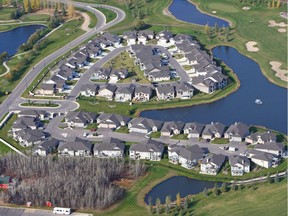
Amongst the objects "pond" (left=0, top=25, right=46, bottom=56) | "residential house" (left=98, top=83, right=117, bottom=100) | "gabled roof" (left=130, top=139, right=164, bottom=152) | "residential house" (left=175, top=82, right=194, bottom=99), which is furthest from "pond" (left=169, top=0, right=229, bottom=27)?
"gabled roof" (left=130, top=139, right=164, bottom=152)

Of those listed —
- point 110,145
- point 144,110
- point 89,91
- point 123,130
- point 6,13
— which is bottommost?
point 144,110

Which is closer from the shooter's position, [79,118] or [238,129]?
[238,129]

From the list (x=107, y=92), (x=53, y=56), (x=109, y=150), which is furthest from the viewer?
(x=53, y=56)

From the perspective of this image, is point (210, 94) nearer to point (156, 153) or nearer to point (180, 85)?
point (180, 85)

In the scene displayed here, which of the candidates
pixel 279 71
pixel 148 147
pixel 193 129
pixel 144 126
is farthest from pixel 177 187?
pixel 279 71

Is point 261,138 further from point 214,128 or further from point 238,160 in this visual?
point 238,160

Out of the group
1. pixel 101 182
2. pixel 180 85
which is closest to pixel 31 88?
pixel 180 85

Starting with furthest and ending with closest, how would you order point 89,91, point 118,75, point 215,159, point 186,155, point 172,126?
point 118,75 < point 89,91 < point 172,126 < point 186,155 < point 215,159
